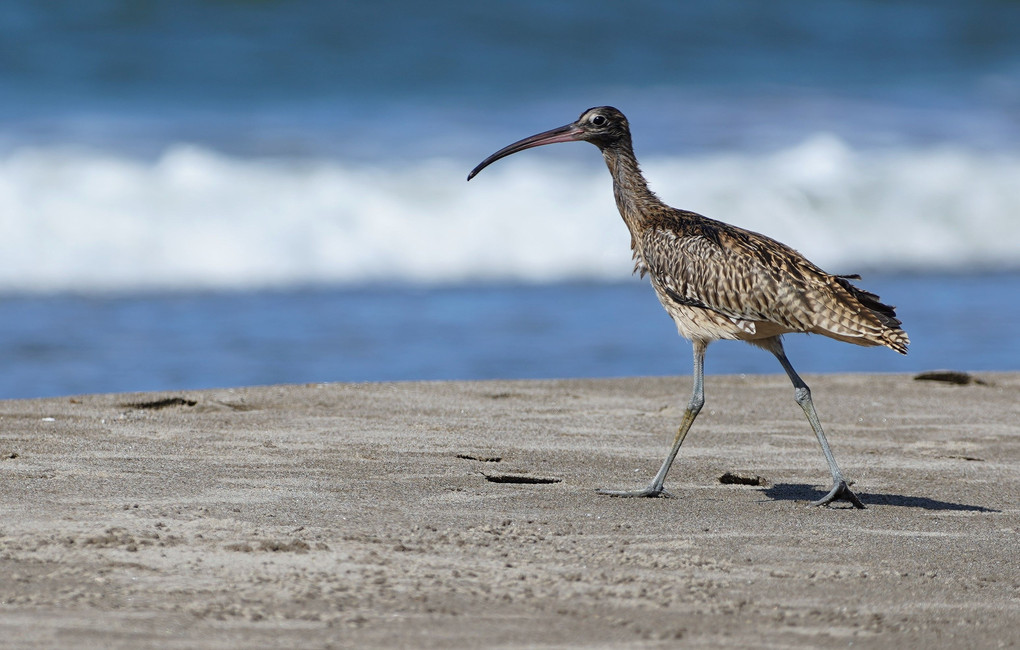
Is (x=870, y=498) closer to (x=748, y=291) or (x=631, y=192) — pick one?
(x=748, y=291)

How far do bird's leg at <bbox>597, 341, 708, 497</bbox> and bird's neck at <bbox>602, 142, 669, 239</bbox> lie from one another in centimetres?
69

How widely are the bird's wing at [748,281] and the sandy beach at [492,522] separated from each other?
0.66 m

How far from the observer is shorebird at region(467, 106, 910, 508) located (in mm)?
5375

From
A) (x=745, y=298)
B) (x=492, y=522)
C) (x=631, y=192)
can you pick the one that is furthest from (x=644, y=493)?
(x=631, y=192)

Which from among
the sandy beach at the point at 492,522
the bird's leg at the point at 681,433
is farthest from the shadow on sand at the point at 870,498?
the bird's leg at the point at 681,433

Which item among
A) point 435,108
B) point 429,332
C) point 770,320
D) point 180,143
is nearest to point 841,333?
point 770,320

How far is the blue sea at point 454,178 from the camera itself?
1061cm

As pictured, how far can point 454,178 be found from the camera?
56.3 ft

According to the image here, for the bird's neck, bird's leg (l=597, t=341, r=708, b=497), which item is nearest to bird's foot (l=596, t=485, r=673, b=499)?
bird's leg (l=597, t=341, r=708, b=497)

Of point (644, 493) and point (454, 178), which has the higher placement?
point (454, 178)

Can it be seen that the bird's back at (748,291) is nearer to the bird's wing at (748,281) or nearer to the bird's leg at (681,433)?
the bird's wing at (748,281)

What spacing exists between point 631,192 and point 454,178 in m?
10.9

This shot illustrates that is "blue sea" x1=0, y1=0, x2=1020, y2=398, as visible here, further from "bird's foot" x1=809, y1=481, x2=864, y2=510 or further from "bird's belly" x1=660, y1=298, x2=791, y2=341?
"bird's foot" x1=809, y1=481, x2=864, y2=510

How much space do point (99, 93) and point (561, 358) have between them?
12.3 metres
